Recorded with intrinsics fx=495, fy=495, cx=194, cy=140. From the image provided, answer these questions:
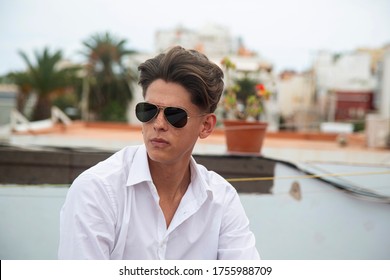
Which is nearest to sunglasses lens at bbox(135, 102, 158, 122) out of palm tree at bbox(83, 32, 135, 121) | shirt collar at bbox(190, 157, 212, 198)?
shirt collar at bbox(190, 157, 212, 198)

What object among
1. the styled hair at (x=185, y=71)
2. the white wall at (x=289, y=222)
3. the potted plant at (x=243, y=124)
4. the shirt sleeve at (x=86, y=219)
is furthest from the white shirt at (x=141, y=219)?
the potted plant at (x=243, y=124)

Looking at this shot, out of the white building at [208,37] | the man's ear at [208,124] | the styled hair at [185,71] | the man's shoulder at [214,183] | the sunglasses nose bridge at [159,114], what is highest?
the white building at [208,37]

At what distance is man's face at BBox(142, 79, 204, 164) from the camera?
4.86 feet

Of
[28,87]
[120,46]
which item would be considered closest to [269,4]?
[28,87]

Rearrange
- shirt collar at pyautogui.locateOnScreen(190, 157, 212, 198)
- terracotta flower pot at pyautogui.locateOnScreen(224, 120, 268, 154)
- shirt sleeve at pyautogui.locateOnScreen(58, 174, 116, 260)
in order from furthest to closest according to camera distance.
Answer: terracotta flower pot at pyautogui.locateOnScreen(224, 120, 268, 154) → shirt collar at pyautogui.locateOnScreen(190, 157, 212, 198) → shirt sleeve at pyautogui.locateOnScreen(58, 174, 116, 260)

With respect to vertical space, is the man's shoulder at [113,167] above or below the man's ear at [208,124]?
below

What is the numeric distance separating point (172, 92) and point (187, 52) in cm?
13

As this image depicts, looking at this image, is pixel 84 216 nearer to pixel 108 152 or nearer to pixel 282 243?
pixel 282 243

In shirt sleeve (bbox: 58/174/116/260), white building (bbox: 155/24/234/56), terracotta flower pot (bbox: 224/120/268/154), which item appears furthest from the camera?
white building (bbox: 155/24/234/56)

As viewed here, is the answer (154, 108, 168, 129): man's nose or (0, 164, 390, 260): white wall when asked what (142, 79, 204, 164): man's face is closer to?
(154, 108, 168, 129): man's nose

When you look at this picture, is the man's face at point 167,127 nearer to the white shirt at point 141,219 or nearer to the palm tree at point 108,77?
the white shirt at point 141,219

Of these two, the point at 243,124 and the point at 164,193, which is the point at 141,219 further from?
the point at 243,124

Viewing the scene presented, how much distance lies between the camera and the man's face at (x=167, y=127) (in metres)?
→ 1.48

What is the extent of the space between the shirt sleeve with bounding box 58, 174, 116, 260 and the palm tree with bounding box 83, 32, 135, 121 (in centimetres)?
1953
